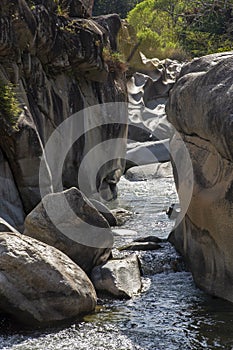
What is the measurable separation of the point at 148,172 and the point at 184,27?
50.1 feet

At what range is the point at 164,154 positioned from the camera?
23.3 m

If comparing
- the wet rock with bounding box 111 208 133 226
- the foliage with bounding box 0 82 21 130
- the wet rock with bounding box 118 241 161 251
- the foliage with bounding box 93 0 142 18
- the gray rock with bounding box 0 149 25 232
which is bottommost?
the foliage with bounding box 93 0 142 18

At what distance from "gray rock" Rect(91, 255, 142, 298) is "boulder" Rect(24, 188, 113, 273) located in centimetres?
27

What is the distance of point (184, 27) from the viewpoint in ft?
112

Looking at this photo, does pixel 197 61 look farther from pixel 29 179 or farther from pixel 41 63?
pixel 41 63

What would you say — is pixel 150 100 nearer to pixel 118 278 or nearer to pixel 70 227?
pixel 70 227

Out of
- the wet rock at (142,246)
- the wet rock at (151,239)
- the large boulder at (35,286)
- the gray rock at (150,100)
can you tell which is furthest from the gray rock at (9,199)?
the gray rock at (150,100)

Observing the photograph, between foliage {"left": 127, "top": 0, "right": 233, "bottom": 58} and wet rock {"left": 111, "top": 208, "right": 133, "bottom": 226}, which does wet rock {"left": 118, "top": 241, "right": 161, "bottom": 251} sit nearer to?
wet rock {"left": 111, "top": 208, "right": 133, "bottom": 226}

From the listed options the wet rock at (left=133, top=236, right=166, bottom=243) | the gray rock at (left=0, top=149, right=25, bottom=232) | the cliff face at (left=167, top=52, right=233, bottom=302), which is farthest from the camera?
the wet rock at (left=133, top=236, right=166, bottom=243)

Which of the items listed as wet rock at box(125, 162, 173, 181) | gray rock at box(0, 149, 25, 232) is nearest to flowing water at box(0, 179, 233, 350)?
gray rock at box(0, 149, 25, 232)

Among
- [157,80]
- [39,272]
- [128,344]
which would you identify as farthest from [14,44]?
[157,80]

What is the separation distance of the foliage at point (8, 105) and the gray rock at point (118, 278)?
376 centimetres

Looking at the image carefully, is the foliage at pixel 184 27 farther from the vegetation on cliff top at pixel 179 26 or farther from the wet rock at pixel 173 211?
the wet rock at pixel 173 211

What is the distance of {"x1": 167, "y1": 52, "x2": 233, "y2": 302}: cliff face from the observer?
A: 775cm
